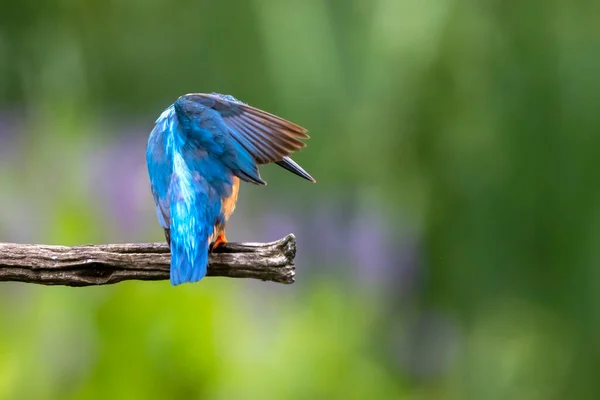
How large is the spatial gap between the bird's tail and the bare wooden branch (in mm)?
33

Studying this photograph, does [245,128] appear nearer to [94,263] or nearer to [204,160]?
[204,160]

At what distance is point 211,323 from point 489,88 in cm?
75

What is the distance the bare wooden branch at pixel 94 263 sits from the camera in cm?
71

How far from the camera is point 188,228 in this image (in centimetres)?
85

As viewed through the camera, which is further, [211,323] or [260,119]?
[211,323]

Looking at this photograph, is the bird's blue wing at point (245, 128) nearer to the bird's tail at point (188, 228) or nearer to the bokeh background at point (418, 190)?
the bird's tail at point (188, 228)

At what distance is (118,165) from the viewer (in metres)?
1.85

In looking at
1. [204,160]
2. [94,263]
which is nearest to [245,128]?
[204,160]

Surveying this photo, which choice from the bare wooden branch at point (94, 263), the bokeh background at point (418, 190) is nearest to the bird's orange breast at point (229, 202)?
the bare wooden branch at point (94, 263)

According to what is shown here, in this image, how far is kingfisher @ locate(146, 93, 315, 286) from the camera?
81cm

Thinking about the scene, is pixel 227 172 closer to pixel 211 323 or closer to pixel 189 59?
pixel 211 323

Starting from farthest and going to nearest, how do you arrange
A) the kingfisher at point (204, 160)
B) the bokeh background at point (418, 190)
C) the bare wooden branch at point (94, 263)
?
the bokeh background at point (418, 190) < the kingfisher at point (204, 160) < the bare wooden branch at point (94, 263)

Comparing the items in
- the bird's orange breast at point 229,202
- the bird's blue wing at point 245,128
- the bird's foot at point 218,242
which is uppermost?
the bird's blue wing at point 245,128

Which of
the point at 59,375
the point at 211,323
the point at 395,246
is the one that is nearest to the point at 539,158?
the point at 395,246
